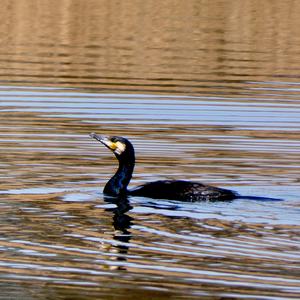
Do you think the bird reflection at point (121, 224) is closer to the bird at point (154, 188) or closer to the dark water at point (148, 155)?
the dark water at point (148, 155)

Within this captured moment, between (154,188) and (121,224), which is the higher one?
(154,188)

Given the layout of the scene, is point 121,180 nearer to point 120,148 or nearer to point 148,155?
point 120,148

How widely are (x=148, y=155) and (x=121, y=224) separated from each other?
421 centimetres

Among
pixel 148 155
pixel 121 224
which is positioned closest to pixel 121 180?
pixel 121 224

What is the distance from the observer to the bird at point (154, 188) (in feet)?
43.5

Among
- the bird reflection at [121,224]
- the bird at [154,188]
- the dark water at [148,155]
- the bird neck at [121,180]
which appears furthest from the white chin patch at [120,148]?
the bird reflection at [121,224]

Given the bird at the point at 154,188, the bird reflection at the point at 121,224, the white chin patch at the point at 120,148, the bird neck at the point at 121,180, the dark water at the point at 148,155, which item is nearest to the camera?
the dark water at the point at 148,155

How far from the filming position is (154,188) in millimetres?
13547

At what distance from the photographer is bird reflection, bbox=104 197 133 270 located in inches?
436

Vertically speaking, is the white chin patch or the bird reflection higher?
the white chin patch

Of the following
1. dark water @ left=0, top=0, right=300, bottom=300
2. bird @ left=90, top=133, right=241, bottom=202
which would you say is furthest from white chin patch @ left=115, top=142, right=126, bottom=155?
dark water @ left=0, top=0, right=300, bottom=300

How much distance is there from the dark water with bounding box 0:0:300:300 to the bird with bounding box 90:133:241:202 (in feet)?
0.36

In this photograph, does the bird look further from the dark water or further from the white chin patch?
the dark water

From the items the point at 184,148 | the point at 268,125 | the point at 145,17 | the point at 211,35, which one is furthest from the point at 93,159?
the point at 145,17
